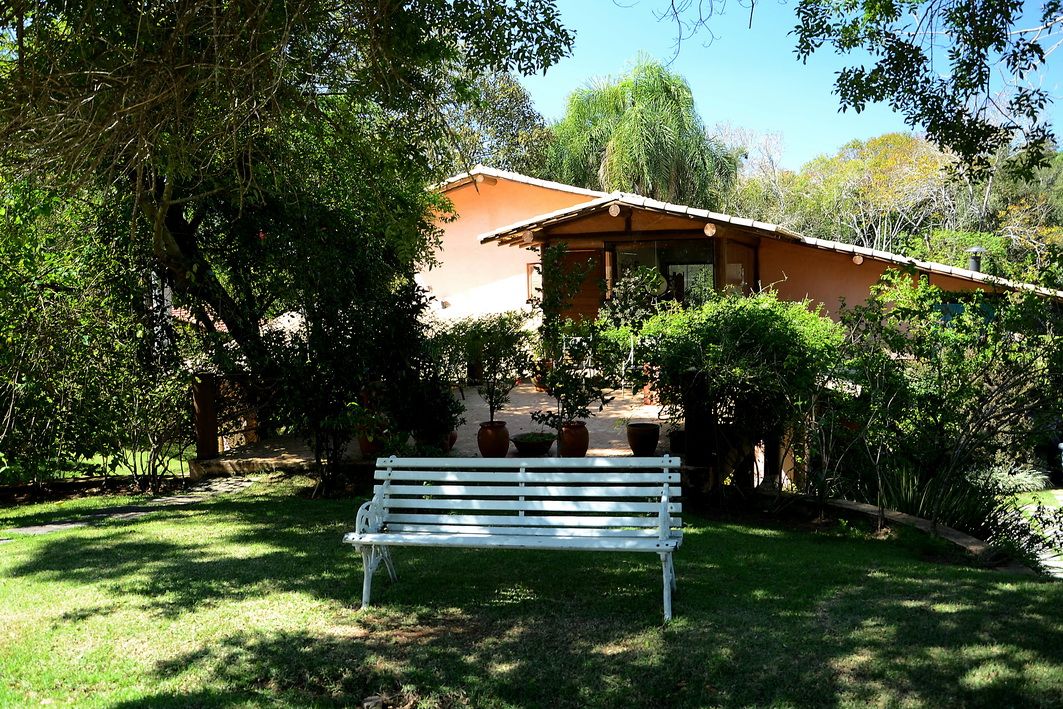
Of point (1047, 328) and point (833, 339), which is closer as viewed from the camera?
point (1047, 328)

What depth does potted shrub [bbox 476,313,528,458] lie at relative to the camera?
33.0 ft

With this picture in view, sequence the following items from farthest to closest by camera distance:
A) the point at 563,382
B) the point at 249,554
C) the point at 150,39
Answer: the point at 563,382 < the point at 249,554 < the point at 150,39

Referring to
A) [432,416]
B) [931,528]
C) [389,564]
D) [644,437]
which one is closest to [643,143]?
[644,437]

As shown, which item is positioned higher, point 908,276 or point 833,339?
point 908,276

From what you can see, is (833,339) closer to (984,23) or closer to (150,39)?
(984,23)

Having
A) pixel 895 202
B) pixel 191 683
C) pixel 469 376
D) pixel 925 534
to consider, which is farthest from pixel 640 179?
pixel 191 683

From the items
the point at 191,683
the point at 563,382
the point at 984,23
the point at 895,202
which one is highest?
the point at 895,202

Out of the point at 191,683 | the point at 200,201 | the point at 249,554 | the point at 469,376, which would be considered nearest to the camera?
the point at 191,683

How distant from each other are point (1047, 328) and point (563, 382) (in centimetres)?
437

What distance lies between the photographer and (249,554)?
7.09m

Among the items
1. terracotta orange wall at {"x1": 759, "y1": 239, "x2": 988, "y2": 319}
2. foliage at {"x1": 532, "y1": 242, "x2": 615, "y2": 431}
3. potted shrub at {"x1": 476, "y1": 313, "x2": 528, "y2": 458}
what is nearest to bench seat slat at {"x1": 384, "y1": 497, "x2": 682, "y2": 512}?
foliage at {"x1": 532, "y1": 242, "x2": 615, "y2": 431}

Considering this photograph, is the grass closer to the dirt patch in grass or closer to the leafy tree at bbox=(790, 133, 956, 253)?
the dirt patch in grass

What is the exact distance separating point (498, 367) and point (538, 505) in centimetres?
428

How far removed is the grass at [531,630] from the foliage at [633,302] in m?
3.20
